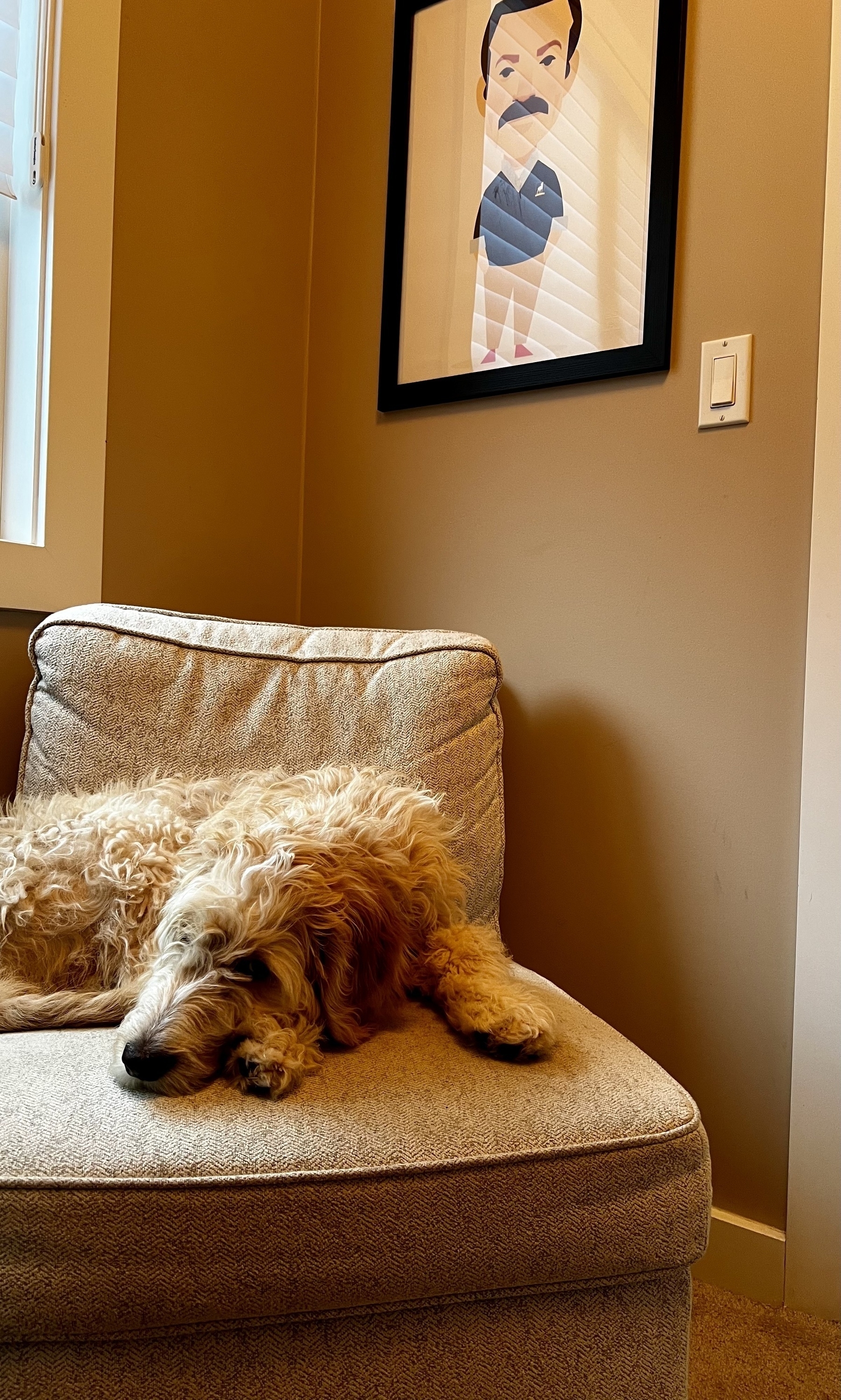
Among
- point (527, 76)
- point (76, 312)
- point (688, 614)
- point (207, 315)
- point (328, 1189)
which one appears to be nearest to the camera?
point (328, 1189)

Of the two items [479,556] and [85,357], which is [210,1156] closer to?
[479,556]

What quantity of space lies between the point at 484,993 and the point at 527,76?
196 cm

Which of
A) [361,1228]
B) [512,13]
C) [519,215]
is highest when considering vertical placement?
[512,13]

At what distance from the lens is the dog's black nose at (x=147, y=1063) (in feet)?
3.56

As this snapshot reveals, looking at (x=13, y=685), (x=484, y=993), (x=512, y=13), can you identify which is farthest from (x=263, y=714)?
(x=512, y=13)

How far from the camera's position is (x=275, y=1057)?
44.5 inches

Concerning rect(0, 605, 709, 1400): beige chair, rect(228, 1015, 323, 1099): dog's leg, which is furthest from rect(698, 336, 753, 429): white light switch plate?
rect(228, 1015, 323, 1099): dog's leg

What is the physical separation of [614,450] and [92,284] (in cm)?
115

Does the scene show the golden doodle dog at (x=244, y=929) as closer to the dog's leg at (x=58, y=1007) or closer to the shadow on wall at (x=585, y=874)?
the dog's leg at (x=58, y=1007)

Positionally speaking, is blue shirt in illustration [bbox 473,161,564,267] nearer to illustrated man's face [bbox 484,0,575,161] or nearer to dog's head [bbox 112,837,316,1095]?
illustrated man's face [bbox 484,0,575,161]

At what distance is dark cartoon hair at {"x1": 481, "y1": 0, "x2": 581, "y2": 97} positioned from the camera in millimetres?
2049

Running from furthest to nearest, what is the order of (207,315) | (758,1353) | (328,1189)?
(207,315), (758,1353), (328,1189)

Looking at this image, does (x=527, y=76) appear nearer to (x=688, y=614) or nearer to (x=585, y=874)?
(x=688, y=614)

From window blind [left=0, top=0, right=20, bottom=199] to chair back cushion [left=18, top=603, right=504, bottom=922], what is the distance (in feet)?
3.10
